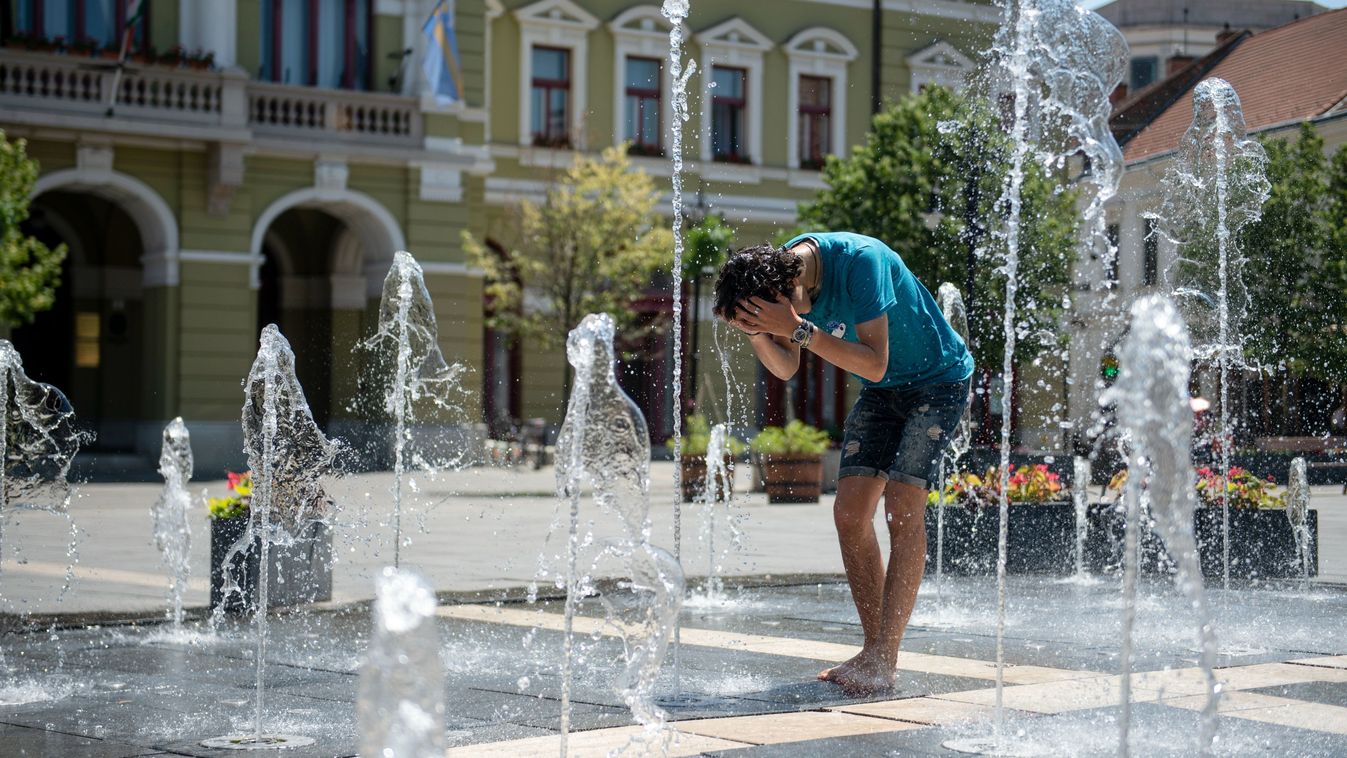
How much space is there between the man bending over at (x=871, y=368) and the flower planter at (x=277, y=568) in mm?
3228

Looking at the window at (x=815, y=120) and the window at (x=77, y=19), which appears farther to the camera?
the window at (x=815, y=120)

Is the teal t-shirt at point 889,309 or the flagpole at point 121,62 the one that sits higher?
the flagpole at point 121,62

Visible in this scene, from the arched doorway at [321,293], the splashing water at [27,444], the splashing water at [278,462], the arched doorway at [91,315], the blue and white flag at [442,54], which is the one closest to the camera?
the splashing water at [278,462]

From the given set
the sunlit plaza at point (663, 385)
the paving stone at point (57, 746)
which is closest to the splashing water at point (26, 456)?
the sunlit plaza at point (663, 385)

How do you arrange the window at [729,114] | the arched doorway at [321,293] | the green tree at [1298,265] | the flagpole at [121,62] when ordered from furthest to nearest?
the window at [729,114] → the arched doorway at [321,293] → the flagpole at [121,62] → the green tree at [1298,265]

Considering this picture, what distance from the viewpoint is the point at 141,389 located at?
25.7 meters

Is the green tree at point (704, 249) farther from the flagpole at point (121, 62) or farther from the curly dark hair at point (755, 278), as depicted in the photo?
the curly dark hair at point (755, 278)

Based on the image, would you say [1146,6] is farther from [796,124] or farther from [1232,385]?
[1232,385]

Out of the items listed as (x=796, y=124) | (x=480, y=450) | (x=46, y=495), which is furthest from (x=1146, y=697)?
(x=796, y=124)

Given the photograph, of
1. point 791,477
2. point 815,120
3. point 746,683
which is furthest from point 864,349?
point 815,120

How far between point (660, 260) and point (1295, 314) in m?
12.9

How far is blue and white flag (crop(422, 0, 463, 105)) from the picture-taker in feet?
82.5

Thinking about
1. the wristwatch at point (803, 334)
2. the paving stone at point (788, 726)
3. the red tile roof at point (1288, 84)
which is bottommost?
the paving stone at point (788, 726)

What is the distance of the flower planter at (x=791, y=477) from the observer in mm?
18297
